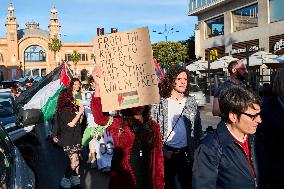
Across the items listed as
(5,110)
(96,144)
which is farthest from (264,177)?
(5,110)

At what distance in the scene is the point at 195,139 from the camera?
184 inches

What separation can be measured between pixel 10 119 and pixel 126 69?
573 centimetres

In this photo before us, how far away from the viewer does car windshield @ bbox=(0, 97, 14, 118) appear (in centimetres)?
891

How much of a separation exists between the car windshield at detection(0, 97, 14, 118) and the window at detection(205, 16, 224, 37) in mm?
28869

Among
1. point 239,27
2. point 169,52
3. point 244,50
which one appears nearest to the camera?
point 244,50

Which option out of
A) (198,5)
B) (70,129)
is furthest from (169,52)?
(70,129)

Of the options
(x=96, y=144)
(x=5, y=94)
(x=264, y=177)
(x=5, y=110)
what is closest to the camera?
(x=264, y=177)

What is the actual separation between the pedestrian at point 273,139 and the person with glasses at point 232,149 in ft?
0.77

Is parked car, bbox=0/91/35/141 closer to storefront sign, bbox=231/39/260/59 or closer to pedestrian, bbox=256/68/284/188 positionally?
pedestrian, bbox=256/68/284/188

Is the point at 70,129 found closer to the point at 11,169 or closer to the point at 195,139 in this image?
the point at 195,139

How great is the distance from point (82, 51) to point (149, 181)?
341ft

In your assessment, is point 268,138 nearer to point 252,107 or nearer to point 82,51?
point 252,107

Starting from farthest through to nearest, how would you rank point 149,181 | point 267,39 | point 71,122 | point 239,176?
point 267,39
point 71,122
point 149,181
point 239,176

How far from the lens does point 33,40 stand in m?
101
